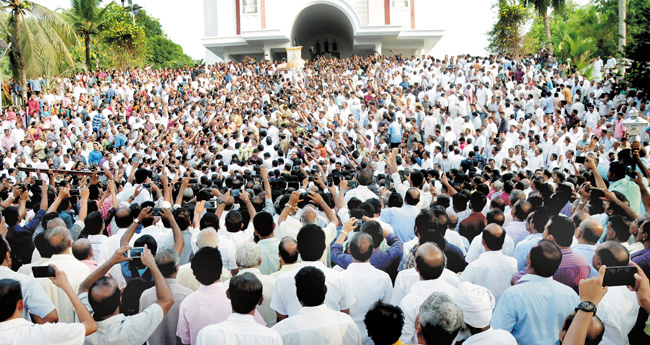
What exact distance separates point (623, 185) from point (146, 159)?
32.8 feet

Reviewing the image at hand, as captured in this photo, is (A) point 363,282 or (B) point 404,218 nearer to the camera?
(A) point 363,282

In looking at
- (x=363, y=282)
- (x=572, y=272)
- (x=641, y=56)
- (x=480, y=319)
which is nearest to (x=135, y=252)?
(x=363, y=282)

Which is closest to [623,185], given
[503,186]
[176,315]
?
[503,186]

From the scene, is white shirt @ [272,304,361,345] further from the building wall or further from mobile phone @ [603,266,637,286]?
the building wall

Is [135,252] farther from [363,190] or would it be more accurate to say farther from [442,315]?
[363,190]

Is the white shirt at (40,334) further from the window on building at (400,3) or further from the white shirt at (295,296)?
the window on building at (400,3)

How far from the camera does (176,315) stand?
3.62 m

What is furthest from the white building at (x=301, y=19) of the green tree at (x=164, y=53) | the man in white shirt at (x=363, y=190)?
the man in white shirt at (x=363, y=190)

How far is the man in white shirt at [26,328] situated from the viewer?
2707mm

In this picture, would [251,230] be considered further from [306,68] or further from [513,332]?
[306,68]

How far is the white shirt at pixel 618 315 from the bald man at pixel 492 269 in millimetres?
871

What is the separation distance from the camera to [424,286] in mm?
3291

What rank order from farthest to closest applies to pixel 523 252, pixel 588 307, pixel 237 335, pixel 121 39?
pixel 121 39
pixel 523 252
pixel 237 335
pixel 588 307

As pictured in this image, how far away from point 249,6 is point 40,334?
32.0m
